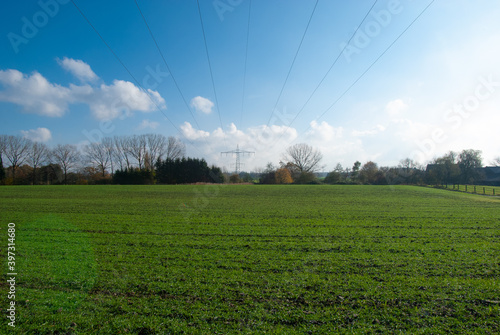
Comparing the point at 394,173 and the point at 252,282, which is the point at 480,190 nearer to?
the point at 394,173

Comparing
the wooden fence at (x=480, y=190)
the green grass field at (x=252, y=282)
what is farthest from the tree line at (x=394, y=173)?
the green grass field at (x=252, y=282)

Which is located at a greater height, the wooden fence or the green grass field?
the wooden fence

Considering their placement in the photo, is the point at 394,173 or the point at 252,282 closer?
the point at 252,282

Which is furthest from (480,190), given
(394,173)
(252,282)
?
(252,282)

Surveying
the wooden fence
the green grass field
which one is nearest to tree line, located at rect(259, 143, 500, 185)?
the wooden fence

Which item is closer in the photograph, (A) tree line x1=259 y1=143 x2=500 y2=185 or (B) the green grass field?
(B) the green grass field

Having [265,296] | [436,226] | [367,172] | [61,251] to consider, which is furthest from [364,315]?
[367,172]

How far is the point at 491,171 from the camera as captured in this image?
257ft

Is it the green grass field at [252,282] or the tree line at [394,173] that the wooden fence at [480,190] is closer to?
the tree line at [394,173]

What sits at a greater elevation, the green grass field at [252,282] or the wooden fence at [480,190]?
the wooden fence at [480,190]

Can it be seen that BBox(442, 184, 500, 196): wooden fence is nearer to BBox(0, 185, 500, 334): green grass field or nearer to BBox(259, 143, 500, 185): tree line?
BBox(259, 143, 500, 185): tree line

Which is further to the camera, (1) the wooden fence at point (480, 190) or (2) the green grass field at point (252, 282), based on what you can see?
(1) the wooden fence at point (480, 190)

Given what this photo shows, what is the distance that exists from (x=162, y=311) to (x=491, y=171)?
11046 cm

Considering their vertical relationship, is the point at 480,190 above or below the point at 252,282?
above
